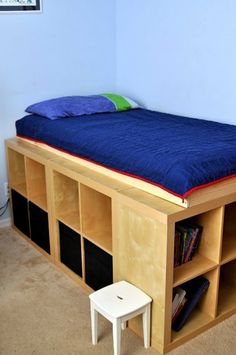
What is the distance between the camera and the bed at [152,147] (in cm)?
183

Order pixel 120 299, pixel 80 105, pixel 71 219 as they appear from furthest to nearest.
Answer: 1. pixel 80 105
2. pixel 71 219
3. pixel 120 299

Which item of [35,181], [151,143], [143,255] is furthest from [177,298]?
[35,181]

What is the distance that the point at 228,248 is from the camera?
7.01ft

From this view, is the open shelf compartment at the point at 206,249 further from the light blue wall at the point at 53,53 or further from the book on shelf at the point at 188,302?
the light blue wall at the point at 53,53

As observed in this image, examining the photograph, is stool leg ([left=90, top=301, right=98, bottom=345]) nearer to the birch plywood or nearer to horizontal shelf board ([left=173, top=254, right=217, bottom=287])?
the birch plywood

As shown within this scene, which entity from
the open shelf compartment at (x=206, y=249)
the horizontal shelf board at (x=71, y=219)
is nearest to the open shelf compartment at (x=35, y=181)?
the horizontal shelf board at (x=71, y=219)

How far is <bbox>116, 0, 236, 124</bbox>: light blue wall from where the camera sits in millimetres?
2574

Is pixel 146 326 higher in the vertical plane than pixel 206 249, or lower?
lower

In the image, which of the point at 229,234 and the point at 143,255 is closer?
the point at 143,255

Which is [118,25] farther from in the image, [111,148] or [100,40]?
[111,148]

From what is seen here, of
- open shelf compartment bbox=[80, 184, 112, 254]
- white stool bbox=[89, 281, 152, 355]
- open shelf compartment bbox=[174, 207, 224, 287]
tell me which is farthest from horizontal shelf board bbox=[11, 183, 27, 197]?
open shelf compartment bbox=[174, 207, 224, 287]

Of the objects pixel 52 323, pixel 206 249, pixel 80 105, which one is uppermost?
pixel 80 105

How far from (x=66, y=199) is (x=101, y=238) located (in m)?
0.41

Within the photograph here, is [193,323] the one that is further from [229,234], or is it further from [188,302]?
[229,234]
